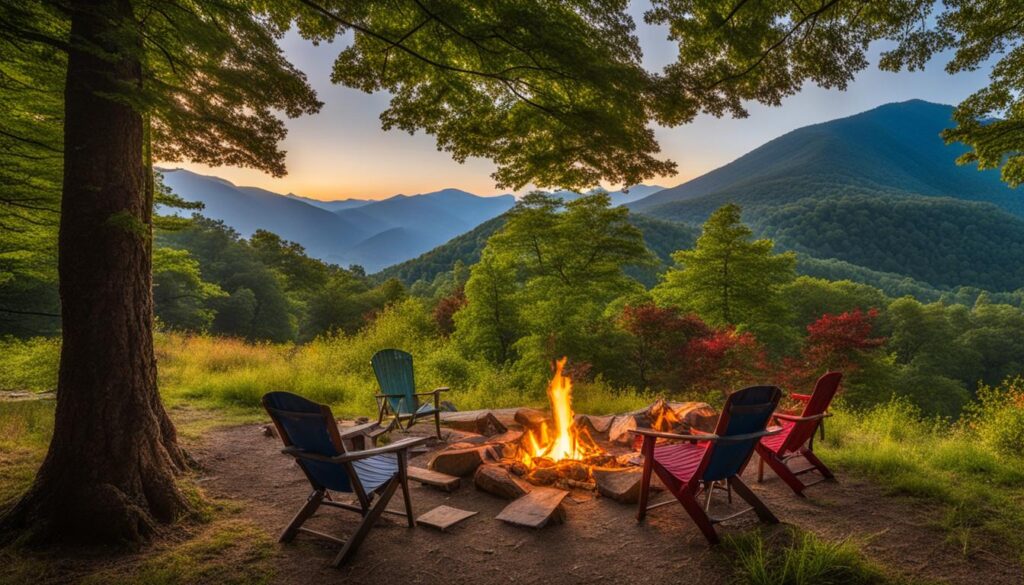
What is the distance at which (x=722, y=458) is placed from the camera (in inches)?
127

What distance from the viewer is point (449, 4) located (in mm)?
3104

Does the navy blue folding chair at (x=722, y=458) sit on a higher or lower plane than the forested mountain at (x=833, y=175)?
lower

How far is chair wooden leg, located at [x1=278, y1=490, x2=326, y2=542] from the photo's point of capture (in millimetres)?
3186

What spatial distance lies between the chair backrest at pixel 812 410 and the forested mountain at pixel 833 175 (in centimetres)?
8858

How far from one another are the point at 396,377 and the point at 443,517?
9.52 feet

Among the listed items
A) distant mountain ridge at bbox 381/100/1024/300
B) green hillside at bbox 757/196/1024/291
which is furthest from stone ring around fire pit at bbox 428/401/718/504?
green hillside at bbox 757/196/1024/291

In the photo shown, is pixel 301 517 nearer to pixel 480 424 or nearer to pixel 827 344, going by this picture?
→ pixel 480 424

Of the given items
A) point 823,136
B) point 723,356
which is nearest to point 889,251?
point 723,356

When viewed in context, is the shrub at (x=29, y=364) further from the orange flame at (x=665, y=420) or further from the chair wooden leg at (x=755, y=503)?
the chair wooden leg at (x=755, y=503)

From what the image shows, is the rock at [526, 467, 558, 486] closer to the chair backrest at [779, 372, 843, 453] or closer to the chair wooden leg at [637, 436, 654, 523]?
the chair wooden leg at [637, 436, 654, 523]

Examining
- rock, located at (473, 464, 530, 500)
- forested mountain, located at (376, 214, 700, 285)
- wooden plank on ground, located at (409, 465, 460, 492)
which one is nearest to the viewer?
rock, located at (473, 464, 530, 500)

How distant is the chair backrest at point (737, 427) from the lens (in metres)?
3.13

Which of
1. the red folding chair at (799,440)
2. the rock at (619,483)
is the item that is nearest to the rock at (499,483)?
the rock at (619,483)

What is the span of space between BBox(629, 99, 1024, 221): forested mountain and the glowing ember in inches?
3501
